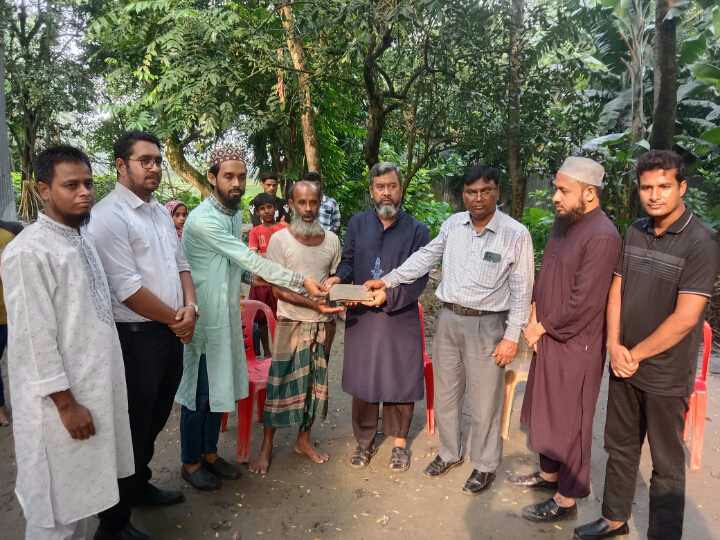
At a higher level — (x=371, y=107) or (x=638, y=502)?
(x=371, y=107)

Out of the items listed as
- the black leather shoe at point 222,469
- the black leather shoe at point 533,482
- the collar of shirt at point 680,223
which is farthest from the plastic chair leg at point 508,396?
the black leather shoe at point 222,469

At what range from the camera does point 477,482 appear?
10.9 feet

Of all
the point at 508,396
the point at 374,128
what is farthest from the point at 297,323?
the point at 374,128

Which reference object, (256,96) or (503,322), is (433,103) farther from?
(503,322)

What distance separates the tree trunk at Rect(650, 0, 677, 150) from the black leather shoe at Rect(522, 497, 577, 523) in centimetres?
414

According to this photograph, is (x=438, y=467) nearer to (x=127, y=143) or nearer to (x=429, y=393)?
(x=429, y=393)

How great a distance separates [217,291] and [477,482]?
194 cm

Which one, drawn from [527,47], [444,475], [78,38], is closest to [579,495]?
[444,475]

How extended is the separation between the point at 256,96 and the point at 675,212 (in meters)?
7.00

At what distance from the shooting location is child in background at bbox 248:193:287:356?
558 cm

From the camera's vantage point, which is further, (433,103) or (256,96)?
(256,96)

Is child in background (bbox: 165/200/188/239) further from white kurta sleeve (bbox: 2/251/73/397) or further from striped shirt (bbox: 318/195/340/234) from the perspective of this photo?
white kurta sleeve (bbox: 2/251/73/397)

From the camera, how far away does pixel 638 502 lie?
10.6 feet

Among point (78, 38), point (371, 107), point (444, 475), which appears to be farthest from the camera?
point (78, 38)
